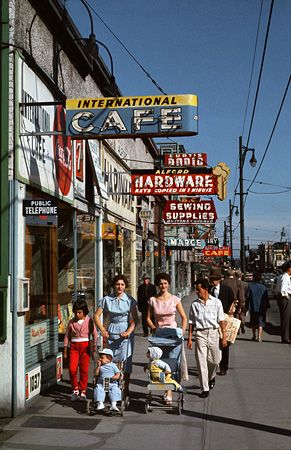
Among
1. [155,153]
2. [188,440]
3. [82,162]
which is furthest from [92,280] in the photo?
[155,153]

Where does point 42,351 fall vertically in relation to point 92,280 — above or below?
below

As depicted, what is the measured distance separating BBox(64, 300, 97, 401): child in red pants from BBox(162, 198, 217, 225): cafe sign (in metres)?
13.5

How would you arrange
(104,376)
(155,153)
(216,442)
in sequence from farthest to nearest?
(155,153) < (104,376) < (216,442)

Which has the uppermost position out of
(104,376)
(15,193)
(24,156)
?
(24,156)

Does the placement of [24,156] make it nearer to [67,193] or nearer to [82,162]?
[67,193]

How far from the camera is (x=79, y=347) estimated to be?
8391 mm

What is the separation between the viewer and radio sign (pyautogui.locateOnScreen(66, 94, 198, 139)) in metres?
8.54

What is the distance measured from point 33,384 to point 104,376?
3.97ft

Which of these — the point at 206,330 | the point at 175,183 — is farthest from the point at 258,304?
the point at 206,330

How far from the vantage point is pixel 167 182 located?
15.4m

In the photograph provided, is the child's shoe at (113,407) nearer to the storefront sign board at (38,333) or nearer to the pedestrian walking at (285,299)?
the storefront sign board at (38,333)

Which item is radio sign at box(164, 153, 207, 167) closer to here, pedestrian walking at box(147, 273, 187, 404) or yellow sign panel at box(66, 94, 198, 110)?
yellow sign panel at box(66, 94, 198, 110)

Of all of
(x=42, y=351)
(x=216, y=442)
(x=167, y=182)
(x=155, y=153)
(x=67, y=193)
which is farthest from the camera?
(x=155, y=153)

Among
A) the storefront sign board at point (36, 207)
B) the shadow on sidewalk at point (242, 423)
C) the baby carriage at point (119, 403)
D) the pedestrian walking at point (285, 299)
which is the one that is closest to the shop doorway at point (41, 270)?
the storefront sign board at point (36, 207)
